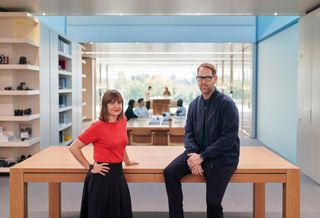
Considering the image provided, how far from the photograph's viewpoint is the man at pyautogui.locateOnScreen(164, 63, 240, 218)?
3.54 meters

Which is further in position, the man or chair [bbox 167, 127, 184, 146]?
chair [bbox 167, 127, 184, 146]

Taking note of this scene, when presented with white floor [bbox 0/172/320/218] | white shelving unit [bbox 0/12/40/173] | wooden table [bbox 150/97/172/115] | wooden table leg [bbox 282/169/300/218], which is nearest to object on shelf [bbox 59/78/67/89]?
white shelving unit [bbox 0/12/40/173]

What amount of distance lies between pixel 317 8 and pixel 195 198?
3406mm

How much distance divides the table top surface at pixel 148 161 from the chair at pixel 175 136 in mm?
3271

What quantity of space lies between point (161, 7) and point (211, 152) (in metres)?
3.75

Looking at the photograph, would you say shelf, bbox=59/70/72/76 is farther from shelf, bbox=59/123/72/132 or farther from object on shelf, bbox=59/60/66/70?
shelf, bbox=59/123/72/132

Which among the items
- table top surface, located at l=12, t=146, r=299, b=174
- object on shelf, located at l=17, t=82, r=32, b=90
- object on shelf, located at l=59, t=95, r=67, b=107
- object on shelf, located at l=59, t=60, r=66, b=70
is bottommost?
table top surface, located at l=12, t=146, r=299, b=174

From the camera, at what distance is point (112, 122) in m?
3.38

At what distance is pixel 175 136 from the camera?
8133 millimetres

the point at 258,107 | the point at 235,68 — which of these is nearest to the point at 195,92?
the point at 235,68

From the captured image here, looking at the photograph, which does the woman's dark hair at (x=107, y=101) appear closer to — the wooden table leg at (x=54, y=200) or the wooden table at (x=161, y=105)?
the wooden table leg at (x=54, y=200)

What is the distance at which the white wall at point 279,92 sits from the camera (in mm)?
8430

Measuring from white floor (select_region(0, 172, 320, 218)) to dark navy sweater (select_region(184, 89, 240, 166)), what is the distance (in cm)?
137

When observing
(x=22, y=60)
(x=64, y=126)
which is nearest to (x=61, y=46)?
(x=64, y=126)
